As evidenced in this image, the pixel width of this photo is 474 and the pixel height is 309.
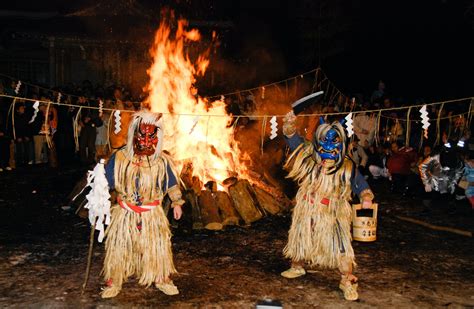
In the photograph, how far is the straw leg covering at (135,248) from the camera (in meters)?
5.48

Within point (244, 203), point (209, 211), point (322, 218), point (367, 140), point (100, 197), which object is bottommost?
point (209, 211)

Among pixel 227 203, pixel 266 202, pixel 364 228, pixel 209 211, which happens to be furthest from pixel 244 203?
pixel 364 228

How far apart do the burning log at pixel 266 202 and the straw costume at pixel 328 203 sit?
3.33 m

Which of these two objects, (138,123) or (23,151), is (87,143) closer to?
(23,151)

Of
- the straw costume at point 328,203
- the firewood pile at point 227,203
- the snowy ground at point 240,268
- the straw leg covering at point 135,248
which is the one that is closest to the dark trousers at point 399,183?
the snowy ground at point 240,268

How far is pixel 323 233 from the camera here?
229 inches

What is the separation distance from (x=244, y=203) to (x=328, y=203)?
3319 millimetres

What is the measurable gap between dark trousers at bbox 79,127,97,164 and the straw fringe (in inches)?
372

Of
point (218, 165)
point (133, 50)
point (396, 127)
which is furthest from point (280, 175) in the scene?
point (133, 50)

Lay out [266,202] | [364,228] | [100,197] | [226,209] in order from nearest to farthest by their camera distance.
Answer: [100,197] → [364,228] → [226,209] → [266,202]

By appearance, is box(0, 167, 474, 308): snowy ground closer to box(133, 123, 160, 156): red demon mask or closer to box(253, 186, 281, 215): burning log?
box(253, 186, 281, 215): burning log

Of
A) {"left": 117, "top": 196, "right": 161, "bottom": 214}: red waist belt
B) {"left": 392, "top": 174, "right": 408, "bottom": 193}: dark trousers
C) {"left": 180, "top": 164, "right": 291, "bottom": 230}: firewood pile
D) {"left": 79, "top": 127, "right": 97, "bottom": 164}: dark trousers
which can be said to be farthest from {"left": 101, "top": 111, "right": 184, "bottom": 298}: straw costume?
{"left": 79, "top": 127, "right": 97, "bottom": 164}: dark trousers

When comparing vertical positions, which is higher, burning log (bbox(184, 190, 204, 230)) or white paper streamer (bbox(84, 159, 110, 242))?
white paper streamer (bbox(84, 159, 110, 242))

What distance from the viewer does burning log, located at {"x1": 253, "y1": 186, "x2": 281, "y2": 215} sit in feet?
31.0
